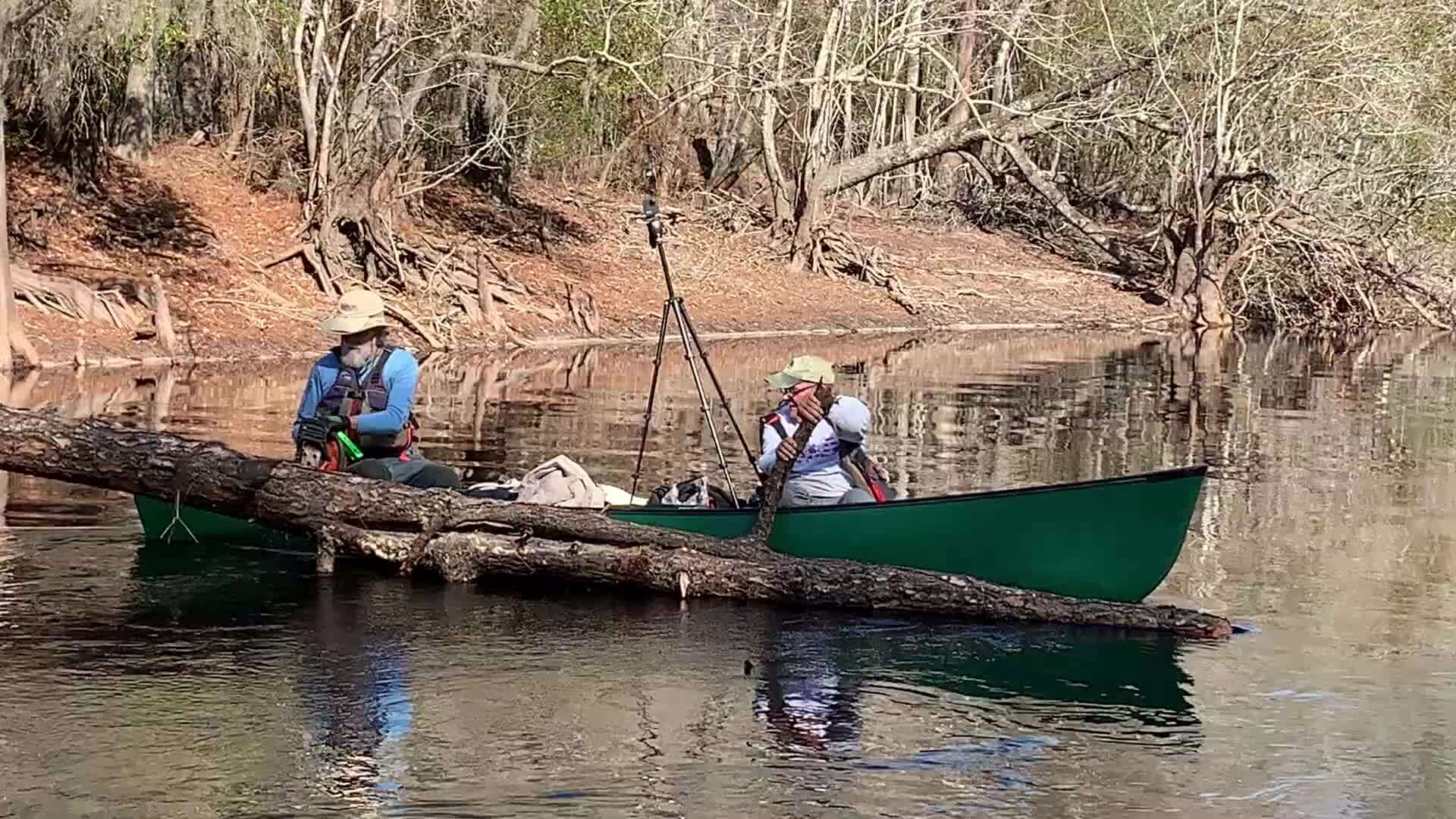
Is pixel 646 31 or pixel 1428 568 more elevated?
pixel 646 31

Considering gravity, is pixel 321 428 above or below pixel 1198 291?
below

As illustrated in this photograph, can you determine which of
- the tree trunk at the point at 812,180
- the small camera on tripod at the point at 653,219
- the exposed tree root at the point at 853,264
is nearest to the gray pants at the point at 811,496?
the small camera on tripod at the point at 653,219

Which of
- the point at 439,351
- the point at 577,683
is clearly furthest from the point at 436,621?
the point at 439,351

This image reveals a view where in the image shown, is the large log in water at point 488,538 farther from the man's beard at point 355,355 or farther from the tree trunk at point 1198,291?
the tree trunk at point 1198,291

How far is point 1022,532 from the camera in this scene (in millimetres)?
10008

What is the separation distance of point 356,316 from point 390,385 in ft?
1.26

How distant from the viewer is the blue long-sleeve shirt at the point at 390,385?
34.8 ft

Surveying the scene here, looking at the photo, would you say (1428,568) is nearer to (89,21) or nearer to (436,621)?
(436,621)

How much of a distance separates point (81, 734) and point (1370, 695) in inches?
203

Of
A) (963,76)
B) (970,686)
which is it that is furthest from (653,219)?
(963,76)

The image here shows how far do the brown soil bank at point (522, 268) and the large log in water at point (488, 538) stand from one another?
1242 cm

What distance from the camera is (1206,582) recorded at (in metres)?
11.4

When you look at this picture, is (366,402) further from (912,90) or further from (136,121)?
(912,90)

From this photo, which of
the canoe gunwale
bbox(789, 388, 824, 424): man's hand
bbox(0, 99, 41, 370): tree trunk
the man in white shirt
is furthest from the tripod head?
bbox(0, 99, 41, 370): tree trunk
